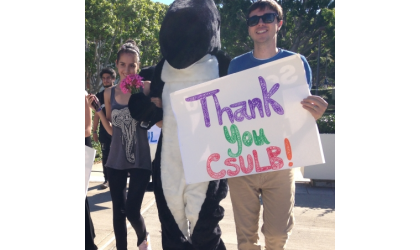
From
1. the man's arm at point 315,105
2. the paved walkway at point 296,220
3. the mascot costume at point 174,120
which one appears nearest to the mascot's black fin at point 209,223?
the mascot costume at point 174,120

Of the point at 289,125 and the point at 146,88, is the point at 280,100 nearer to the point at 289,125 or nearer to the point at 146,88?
the point at 289,125

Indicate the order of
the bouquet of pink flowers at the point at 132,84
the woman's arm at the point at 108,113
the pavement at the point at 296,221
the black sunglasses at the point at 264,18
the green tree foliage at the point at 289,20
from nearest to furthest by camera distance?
the black sunglasses at the point at 264,18
the bouquet of pink flowers at the point at 132,84
the woman's arm at the point at 108,113
the pavement at the point at 296,221
the green tree foliage at the point at 289,20

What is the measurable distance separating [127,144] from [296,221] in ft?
7.66

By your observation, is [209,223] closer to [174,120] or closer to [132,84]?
[174,120]

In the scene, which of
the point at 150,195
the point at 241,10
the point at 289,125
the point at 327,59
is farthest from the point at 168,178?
the point at 327,59

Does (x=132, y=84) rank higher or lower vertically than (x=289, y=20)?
lower

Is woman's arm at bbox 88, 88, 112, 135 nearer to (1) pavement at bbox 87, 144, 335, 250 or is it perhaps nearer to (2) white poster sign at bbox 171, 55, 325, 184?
(2) white poster sign at bbox 171, 55, 325, 184

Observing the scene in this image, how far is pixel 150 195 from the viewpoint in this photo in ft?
16.7

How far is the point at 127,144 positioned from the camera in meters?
2.57

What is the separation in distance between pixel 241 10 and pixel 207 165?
18.1 meters

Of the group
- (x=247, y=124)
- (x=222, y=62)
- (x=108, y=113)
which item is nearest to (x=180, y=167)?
(x=247, y=124)

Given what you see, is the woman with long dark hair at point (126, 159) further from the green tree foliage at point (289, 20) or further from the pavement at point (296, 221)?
the green tree foliage at point (289, 20)

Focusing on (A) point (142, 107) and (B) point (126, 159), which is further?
(B) point (126, 159)

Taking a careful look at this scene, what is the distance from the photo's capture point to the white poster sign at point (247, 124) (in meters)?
1.99
